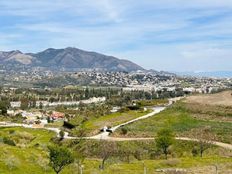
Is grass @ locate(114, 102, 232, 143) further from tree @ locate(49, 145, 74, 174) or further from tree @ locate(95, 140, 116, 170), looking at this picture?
tree @ locate(49, 145, 74, 174)


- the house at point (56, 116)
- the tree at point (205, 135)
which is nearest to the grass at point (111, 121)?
the tree at point (205, 135)

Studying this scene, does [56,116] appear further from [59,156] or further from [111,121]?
[59,156]

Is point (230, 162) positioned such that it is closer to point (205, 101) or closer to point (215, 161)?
point (215, 161)

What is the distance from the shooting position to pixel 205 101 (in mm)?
117375

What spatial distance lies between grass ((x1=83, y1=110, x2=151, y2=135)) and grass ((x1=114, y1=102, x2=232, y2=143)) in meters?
8.29

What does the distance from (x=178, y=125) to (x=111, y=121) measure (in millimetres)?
20970

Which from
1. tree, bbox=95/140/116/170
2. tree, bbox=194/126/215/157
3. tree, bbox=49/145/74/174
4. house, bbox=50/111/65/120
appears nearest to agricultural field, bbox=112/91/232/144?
tree, bbox=194/126/215/157

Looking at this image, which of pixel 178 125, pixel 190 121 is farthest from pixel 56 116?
pixel 178 125

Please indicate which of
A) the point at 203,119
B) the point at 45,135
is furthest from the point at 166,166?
the point at 45,135

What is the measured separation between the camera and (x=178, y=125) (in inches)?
3460

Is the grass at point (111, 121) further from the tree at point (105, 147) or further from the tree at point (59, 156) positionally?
the tree at point (59, 156)

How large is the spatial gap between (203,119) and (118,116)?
2718 cm

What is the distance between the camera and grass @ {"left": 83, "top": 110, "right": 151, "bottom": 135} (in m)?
94.5

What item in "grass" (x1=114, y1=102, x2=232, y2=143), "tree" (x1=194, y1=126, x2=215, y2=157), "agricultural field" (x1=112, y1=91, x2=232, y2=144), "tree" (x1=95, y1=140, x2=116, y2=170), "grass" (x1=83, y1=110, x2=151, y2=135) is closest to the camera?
"tree" (x1=95, y1=140, x2=116, y2=170)
